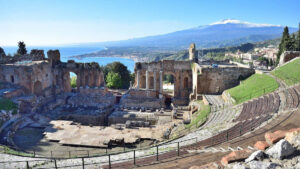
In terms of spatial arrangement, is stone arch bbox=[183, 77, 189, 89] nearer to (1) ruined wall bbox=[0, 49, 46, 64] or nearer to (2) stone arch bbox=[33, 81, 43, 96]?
(2) stone arch bbox=[33, 81, 43, 96]

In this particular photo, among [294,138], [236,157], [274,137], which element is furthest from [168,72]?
[236,157]

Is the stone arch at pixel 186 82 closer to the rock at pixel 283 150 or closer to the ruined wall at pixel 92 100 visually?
the ruined wall at pixel 92 100

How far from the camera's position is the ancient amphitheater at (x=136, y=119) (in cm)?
1353

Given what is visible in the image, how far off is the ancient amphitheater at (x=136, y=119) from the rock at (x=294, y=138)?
213mm

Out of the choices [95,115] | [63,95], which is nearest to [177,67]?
[95,115]

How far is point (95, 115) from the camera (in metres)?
32.8

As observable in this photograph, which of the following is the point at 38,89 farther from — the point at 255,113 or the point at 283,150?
the point at 283,150

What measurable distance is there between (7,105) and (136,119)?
16.7m

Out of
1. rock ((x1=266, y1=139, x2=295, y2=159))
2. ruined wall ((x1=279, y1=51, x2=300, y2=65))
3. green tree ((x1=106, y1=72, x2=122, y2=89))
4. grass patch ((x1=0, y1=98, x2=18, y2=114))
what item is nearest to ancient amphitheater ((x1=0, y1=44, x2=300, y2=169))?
rock ((x1=266, y1=139, x2=295, y2=159))

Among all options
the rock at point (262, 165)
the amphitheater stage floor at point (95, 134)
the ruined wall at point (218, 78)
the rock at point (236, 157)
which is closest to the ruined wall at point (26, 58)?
the amphitheater stage floor at point (95, 134)

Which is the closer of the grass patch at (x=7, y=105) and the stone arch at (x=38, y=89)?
the grass patch at (x=7, y=105)

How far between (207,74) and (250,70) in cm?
605

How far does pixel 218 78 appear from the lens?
33.7 metres

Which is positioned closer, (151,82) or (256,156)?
(256,156)
